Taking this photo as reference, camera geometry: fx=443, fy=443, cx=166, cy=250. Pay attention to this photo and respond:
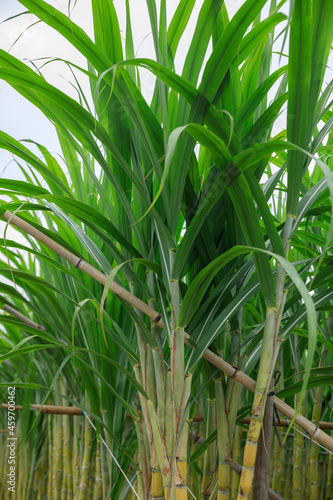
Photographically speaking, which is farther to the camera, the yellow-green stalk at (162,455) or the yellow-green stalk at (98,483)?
the yellow-green stalk at (98,483)

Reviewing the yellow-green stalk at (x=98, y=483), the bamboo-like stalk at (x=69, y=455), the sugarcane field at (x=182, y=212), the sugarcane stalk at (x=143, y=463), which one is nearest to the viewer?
the sugarcane field at (x=182, y=212)

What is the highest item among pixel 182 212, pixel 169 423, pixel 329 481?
pixel 182 212

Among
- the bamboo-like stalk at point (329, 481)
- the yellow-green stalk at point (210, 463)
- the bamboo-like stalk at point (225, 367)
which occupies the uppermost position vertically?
the bamboo-like stalk at point (225, 367)

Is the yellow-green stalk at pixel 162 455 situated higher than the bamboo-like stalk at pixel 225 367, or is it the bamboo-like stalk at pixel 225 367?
the bamboo-like stalk at pixel 225 367

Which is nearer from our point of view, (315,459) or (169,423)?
(169,423)

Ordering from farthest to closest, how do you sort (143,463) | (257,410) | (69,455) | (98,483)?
(69,455) → (98,483) → (143,463) → (257,410)

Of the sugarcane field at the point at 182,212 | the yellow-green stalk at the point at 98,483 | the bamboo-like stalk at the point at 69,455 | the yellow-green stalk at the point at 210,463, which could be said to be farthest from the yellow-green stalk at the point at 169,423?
the bamboo-like stalk at the point at 69,455

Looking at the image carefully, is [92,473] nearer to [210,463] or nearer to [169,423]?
[210,463]

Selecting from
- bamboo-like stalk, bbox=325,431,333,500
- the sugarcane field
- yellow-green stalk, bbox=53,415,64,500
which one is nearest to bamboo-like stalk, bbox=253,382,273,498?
the sugarcane field

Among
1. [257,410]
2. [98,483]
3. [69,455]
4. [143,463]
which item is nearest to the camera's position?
[257,410]

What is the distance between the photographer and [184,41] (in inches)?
21.8

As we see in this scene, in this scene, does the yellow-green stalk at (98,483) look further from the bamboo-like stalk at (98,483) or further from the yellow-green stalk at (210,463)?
the yellow-green stalk at (210,463)

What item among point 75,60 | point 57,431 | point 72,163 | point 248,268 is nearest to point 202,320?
point 248,268

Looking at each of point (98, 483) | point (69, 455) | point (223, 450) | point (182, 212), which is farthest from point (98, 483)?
point (182, 212)
